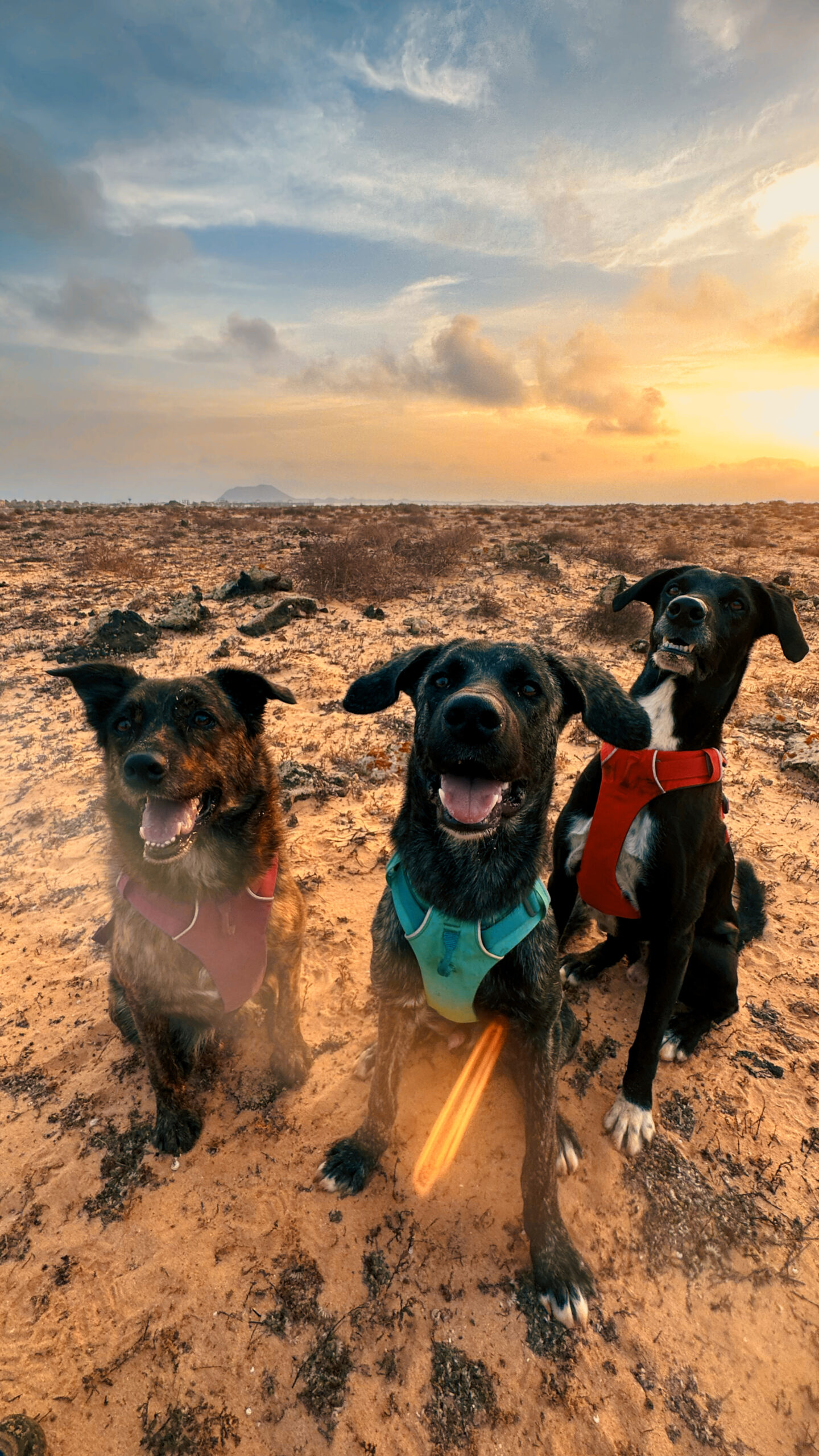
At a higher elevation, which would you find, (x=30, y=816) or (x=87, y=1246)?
(x=30, y=816)

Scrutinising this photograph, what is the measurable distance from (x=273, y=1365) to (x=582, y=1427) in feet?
4.25

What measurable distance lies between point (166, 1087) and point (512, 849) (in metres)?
2.37

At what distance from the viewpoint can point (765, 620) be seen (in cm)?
321

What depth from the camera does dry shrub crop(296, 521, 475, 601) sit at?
47.9ft

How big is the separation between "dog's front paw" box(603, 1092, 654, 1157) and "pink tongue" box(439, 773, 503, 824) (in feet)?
Result: 7.30

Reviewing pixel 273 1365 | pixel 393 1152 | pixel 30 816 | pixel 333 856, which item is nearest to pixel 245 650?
pixel 30 816

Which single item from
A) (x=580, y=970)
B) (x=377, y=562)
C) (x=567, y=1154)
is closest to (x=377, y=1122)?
(x=567, y=1154)

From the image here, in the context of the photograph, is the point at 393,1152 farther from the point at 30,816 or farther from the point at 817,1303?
the point at 30,816

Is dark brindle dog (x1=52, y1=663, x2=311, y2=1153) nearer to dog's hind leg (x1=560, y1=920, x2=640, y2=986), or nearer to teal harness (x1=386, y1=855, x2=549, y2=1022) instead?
teal harness (x1=386, y1=855, x2=549, y2=1022)

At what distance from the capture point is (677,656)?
2.95 meters

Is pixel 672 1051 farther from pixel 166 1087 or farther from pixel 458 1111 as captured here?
pixel 166 1087

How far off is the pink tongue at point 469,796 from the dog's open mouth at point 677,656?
1.28 metres

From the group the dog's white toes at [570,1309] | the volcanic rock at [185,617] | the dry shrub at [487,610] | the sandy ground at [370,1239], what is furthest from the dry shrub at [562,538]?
the dog's white toes at [570,1309]

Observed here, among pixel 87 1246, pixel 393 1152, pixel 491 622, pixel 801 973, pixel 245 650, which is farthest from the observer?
pixel 491 622
